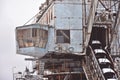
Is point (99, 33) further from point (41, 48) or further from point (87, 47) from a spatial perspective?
point (41, 48)

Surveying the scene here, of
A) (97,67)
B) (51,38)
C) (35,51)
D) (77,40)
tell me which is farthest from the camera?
(77,40)

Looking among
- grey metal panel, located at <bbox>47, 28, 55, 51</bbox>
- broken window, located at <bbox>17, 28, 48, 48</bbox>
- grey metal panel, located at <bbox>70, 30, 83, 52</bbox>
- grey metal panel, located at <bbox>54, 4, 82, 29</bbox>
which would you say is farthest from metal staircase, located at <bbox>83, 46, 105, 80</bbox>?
broken window, located at <bbox>17, 28, 48, 48</bbox>

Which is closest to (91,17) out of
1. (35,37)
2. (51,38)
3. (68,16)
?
(68,16)

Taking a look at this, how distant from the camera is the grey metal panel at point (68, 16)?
34906 millimetres

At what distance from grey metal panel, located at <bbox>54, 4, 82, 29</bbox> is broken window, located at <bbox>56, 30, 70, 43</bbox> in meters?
0.40

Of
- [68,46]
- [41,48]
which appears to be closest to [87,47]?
[68,46]

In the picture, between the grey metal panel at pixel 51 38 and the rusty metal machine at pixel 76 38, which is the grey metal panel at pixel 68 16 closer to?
the rusty metal machine at pixel 76 38

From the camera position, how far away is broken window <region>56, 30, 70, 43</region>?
34.8 m

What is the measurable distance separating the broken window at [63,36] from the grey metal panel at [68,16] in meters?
0.40

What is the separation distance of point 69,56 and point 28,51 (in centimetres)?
345

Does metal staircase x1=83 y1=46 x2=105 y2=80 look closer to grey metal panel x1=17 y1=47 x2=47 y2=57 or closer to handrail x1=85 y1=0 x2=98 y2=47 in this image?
handrail x1=85 y1=0 x2=98 y2=47

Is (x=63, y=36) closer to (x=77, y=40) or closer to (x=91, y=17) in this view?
(x=77, y=40)

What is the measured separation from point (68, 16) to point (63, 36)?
1.68 metres

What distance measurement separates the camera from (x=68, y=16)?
35.1 meters
